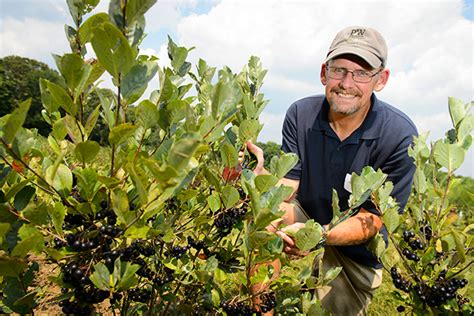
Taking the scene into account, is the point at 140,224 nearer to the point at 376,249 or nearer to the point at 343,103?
the point at 376,249

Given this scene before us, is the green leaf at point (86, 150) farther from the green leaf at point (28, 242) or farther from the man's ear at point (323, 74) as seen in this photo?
the man's ear at point (323, 74)

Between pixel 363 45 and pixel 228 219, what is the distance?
191 cm

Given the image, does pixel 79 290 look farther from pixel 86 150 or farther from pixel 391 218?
pixel 391 218

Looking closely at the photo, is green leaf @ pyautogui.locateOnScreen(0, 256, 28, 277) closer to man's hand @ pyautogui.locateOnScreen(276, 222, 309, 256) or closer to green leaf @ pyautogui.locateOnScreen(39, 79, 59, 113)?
green leaf @ pyautogui.locateOnScreen(39, 79, 59, 113)

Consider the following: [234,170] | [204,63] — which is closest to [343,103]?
[204,63]

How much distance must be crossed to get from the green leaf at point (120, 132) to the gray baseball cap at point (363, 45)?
7.39 feet

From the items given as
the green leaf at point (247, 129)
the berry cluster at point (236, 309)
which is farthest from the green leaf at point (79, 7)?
the berry cluster at point (236, 309)

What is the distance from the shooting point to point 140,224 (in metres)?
1.12

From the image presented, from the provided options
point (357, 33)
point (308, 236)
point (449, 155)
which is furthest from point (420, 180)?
point (357, 33)

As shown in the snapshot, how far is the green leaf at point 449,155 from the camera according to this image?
1536 mm

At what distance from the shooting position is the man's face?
2811mm

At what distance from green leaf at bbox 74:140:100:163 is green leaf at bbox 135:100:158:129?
15cm

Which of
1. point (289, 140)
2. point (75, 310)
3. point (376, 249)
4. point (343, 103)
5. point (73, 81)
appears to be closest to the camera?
point (73, 81)

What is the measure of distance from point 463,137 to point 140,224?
142 cm
